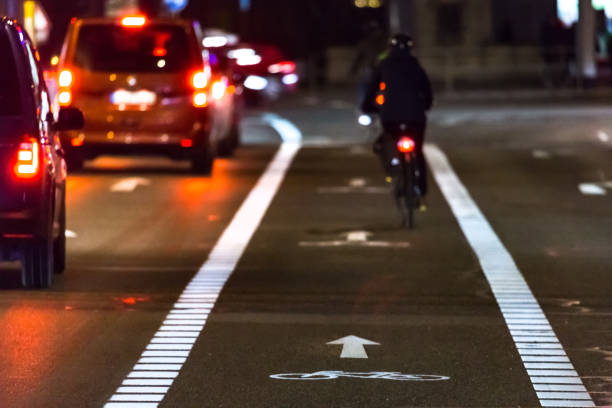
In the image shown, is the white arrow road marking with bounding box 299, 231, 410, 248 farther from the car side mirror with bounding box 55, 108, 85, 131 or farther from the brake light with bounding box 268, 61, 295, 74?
the brake light with bounding box 268, 61, 295, 74

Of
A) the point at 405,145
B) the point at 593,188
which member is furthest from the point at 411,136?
the point at 593,188

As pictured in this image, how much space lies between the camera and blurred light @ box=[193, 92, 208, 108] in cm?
2195

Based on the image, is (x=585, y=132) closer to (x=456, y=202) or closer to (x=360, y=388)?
(x=456, y=202)

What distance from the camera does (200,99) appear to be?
22.0 meters

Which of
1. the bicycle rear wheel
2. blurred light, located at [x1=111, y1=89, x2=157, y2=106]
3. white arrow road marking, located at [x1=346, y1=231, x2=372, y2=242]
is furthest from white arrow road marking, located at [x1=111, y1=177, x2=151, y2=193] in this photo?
white arrow road marking, located at [x1=346, y1=231, x2=372, y2=242]

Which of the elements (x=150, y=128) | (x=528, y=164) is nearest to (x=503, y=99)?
(x=528, y=164)

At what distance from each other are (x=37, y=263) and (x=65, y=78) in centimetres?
1020

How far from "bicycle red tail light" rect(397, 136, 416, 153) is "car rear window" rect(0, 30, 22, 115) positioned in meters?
5.44

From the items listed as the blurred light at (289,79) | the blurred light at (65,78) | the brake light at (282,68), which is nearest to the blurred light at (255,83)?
the brake light at (282,68)

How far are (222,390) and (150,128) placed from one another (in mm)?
13887

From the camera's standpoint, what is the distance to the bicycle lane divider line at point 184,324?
817 cm

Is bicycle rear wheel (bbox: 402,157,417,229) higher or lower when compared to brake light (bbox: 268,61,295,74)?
higher

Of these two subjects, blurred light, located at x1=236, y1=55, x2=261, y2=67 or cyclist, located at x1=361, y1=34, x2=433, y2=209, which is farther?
blurred light, located at x1=236, y1=55, x2=261, y2=67

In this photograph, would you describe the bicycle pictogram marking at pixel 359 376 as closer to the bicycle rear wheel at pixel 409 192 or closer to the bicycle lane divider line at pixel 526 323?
the bicycle lane divider line at pixel 526 323
